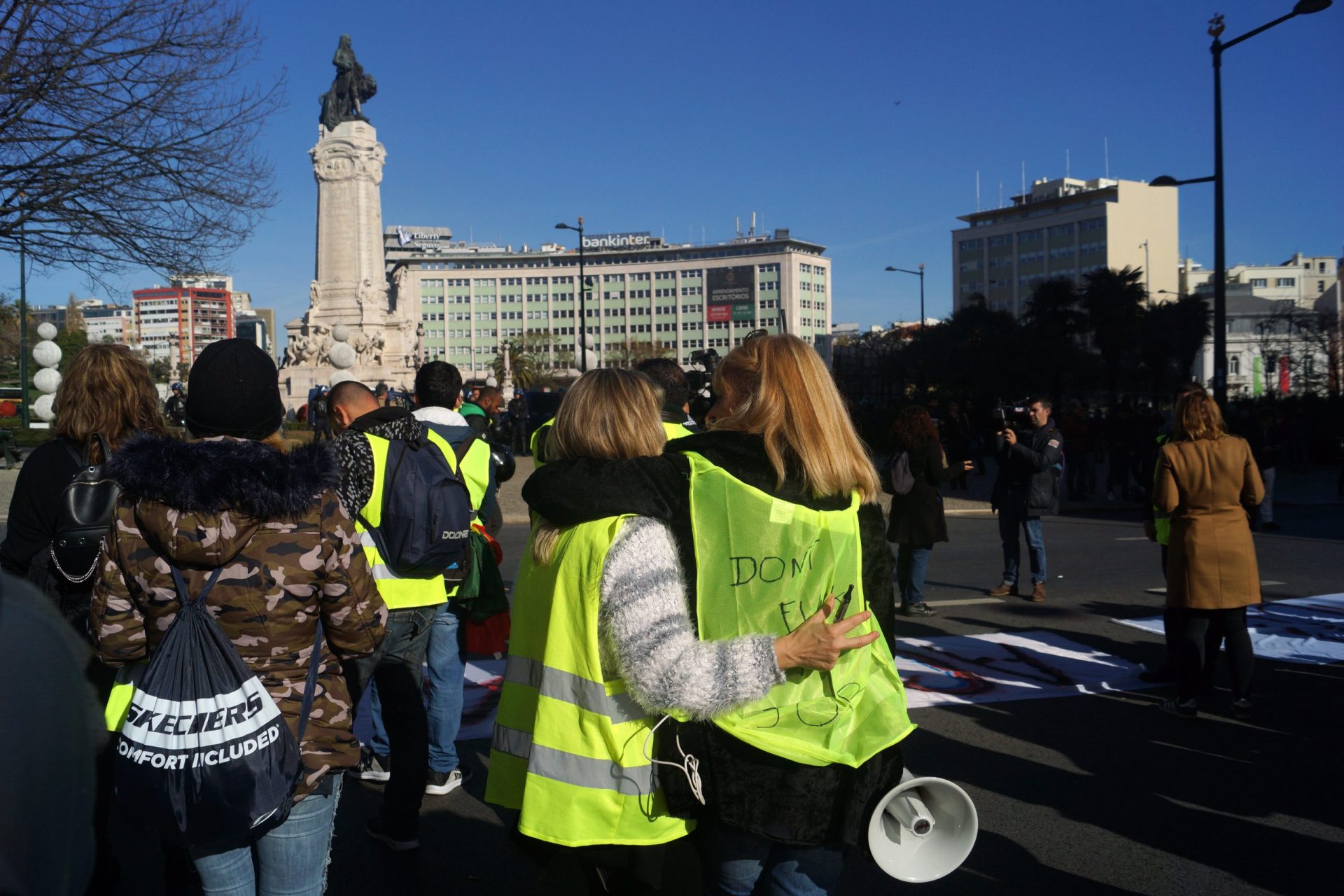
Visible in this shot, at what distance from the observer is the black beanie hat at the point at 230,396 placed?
8.54ft

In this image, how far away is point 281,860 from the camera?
2.51 m

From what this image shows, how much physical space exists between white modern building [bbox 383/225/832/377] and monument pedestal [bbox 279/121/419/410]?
331ft

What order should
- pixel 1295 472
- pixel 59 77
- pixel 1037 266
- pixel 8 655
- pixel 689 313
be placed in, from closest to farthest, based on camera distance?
pixel 8 655 < pixel 59 77 < pixel 1295 472 < pixel 1037 266 < pixel 689 313

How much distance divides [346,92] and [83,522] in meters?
51.8

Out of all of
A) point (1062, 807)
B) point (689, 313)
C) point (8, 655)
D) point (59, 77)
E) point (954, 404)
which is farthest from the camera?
point (689, 313)

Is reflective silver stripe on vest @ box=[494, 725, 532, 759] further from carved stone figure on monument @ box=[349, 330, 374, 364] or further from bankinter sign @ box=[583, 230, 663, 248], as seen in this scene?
bankinter sign @ box=[583, 230, 663, 248]

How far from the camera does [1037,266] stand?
11938 centimetres

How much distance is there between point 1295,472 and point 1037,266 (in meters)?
98.7

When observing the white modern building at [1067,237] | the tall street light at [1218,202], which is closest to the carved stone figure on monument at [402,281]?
the white modern building at [1067,237]

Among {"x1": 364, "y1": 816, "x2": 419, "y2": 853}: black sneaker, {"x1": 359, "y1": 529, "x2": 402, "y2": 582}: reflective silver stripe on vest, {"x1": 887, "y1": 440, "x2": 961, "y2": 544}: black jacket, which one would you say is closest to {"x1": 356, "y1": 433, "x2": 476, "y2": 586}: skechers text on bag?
{"x1": 359, "y1": 529, "x2": 402, "y2": 582}: reflective silver stripe on vest

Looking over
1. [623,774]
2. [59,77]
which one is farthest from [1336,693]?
[59,77]

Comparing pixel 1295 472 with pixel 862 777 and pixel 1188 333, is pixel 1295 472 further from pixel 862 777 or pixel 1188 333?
pixel 862 777

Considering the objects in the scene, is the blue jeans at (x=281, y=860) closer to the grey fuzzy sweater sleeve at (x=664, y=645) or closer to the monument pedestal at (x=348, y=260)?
the grey fuzzy sweater sleeve at (x=664, y=645)

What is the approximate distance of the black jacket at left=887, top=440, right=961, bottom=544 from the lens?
875 centimetres
